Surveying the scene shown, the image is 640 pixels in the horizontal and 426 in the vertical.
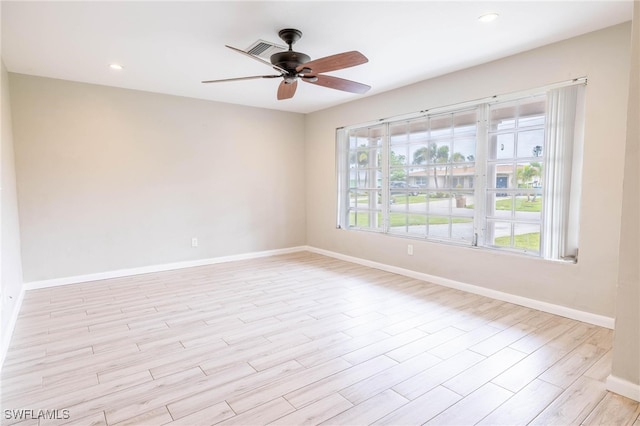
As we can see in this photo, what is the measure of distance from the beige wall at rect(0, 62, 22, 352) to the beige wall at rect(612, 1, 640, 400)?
13.2 feet

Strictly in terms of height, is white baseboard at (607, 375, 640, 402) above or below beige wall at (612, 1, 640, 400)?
below

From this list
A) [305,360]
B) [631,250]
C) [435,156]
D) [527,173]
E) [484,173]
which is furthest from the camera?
[435,156]

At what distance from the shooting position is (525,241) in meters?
3.52

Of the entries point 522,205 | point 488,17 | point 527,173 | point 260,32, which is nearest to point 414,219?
point 522,205

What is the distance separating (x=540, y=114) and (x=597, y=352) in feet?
7.17

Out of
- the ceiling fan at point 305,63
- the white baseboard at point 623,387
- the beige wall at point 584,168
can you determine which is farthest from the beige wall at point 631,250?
the ceiling fan at point 305,63

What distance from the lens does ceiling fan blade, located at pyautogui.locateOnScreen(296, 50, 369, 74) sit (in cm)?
249

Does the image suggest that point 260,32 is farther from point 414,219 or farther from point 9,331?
point 9,331

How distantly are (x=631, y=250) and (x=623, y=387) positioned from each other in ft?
2.63

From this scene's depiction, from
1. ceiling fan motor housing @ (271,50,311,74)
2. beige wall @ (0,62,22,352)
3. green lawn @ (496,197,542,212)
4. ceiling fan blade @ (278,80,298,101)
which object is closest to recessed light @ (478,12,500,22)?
ceiling fan motor housing @ (271,50,311,74)

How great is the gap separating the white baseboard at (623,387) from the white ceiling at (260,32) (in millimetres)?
2530

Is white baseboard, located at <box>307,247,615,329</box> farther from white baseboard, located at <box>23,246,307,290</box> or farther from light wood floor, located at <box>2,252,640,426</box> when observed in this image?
white baseboard, located at <box>23,246,307,290</box>

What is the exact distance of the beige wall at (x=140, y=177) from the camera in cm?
405

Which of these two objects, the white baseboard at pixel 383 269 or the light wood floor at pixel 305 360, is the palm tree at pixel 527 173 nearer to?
the white baseboard at pixel 383 269
